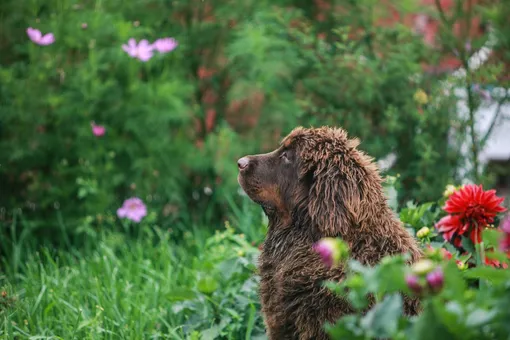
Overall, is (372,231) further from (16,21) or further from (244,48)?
(16,21)

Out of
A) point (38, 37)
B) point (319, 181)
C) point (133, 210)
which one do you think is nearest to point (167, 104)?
point (133, 210)

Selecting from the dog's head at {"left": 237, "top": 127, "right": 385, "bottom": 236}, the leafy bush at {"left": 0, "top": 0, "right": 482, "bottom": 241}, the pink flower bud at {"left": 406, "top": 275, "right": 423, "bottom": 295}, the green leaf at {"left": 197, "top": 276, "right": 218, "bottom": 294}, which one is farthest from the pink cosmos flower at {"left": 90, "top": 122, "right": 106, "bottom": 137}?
the pink flower bud at {"left": 406, "top": 275, "right": 423, "bottom": 295}

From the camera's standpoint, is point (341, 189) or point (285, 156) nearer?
point (341, 189)

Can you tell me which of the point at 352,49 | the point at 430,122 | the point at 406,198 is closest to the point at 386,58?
the point at 352,49

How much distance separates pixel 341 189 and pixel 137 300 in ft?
4.94

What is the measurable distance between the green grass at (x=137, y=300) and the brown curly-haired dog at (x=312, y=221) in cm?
58

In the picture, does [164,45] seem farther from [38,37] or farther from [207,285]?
[207,285]

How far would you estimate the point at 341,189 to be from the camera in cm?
269

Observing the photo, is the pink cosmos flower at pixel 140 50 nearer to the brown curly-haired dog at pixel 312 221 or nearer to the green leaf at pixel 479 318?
the brown curly-haired dog at pixel 312 221

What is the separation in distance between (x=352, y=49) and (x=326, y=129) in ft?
8.29

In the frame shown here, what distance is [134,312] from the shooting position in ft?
11.4

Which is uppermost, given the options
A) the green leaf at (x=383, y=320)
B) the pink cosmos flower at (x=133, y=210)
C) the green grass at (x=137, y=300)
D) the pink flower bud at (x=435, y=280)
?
the pink flower bud at (x=435, y=280)

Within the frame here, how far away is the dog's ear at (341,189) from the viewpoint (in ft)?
8.68

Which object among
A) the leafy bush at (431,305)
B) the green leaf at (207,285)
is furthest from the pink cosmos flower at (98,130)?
the leafy bush at (431,305)
